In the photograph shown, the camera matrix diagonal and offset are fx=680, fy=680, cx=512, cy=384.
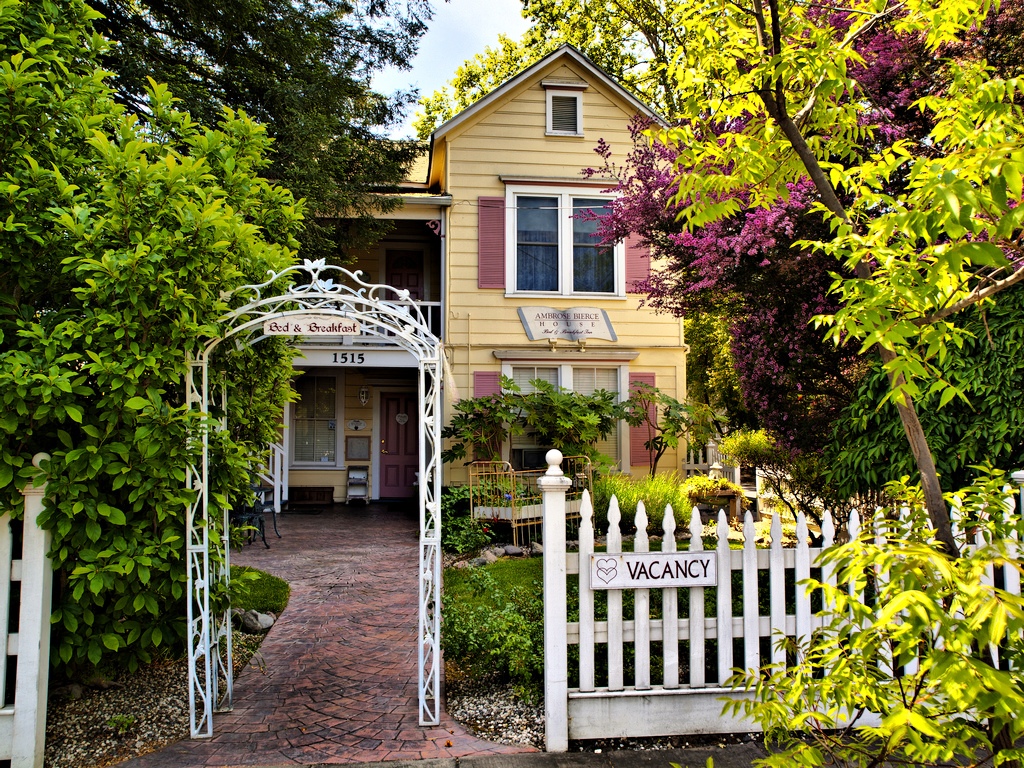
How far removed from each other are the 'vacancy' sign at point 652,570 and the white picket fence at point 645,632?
0.04 metres

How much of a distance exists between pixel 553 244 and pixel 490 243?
3.80 feet

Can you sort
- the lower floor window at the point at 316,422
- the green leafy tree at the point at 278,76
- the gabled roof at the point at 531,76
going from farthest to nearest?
the lower floor window at the point at 316,422 < the gabled roof at the point at 531,76 < the green leafy tree at the point at 278,76

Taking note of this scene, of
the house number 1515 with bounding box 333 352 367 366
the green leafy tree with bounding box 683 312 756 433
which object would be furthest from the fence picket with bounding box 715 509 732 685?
the green leafy tree with bounding box 683 312 756 433

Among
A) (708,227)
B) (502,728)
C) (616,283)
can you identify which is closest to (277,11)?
(616,283)

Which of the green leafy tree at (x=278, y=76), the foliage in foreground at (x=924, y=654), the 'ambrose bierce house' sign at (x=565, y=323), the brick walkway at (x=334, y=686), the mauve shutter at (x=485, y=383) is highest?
the green leafy tree at (x=278, y=76)

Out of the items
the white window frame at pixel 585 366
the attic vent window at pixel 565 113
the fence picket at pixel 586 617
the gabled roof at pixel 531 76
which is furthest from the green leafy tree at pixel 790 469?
the attic vent window at pixel 565 113

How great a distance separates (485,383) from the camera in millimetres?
12180

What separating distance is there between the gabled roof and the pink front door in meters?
5.72

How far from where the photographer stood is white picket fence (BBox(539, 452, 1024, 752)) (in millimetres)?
3855

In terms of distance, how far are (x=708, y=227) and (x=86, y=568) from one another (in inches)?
209

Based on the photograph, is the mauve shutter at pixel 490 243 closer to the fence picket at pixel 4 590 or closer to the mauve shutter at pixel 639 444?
the mauve shutter at pixel 639 444

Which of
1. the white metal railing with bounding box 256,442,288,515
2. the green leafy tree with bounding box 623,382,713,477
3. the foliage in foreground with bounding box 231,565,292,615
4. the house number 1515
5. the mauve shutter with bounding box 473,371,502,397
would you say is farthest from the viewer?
the white metal railing with bounding box 256,442,288,515

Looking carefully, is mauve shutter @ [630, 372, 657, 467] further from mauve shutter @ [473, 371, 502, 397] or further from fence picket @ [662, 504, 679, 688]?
fence picket @ [662, 504, 679, 688]

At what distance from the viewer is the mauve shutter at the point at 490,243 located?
1233 centimetres
